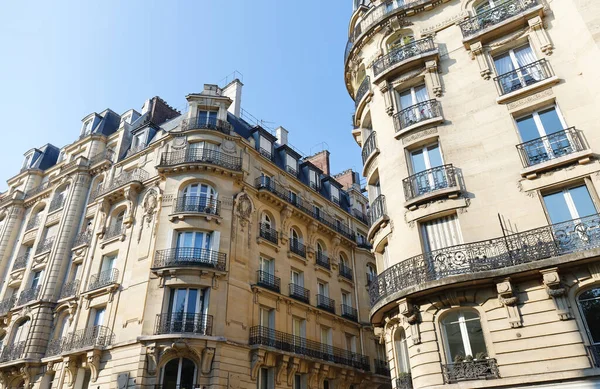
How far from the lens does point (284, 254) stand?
79.3 ft

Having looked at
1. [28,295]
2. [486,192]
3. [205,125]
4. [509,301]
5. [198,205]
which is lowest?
[509,301]

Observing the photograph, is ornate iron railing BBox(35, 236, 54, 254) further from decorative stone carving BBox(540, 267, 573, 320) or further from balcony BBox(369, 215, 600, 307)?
decorative stone carving BBox(540, 267, 573, 320)

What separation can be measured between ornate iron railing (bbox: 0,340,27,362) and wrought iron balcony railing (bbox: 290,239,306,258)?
49.6ft

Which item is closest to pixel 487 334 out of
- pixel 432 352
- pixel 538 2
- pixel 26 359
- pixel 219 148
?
pixel 432 352

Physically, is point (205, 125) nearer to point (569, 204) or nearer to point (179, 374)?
point (179, 374)

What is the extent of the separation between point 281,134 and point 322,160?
16.8 feet

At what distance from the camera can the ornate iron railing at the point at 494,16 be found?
13.9 metres

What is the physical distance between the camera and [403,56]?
15484 mm

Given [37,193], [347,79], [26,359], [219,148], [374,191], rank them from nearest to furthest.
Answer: [374,191]
[347,79]
[26,359]
[219,148]
[37,193]

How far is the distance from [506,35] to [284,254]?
15450mm

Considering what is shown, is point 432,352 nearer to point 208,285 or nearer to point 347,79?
point 208,285

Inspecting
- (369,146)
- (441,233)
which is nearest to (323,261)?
(369,146)

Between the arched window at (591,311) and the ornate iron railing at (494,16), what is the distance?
29.6 ft

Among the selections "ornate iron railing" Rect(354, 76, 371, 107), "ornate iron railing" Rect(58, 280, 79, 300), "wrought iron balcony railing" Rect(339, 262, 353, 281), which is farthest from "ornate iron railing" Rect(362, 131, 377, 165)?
"ornate iron railing" Rect(58, 280, 79, 300)
